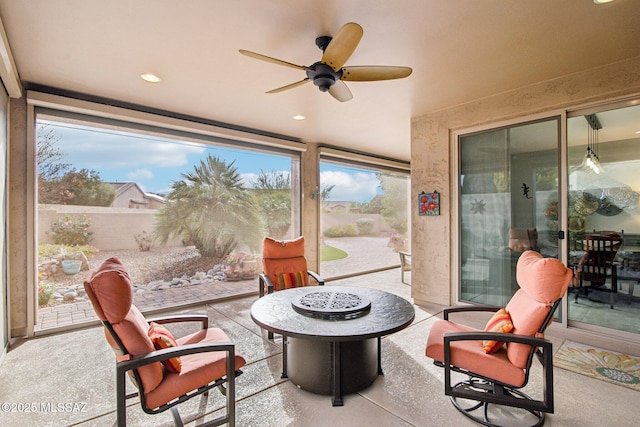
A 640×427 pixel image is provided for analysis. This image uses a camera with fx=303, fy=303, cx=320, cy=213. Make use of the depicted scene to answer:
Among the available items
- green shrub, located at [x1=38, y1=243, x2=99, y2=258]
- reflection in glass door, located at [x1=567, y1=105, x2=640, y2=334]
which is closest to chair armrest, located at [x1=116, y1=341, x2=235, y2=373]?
green shrub, located at [x1=38, y1=243, x2=99, y2=258]

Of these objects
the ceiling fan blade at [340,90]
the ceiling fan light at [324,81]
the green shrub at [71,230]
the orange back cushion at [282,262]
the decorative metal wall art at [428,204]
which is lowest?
the orange back cushion at [282,262]

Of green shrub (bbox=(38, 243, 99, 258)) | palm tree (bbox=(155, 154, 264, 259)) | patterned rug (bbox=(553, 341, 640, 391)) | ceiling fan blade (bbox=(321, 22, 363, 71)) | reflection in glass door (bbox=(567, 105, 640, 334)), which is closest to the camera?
ceiling fan blade (bbox=(321, 22, 363, 71))

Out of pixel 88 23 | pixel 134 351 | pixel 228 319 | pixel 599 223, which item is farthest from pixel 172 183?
pixel 599 223

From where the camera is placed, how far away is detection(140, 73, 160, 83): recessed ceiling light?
292 cm

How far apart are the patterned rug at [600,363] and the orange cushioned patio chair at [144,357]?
276 centimetres

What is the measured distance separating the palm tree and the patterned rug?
4.12m

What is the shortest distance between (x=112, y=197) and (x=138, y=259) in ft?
2.90

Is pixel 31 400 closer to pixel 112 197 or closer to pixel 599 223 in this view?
pixel 112 197

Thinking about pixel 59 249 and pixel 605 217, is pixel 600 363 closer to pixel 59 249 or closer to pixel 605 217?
pixel 605 217

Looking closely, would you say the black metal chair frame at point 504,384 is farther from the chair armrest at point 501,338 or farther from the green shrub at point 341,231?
the green shrub at point 341,231

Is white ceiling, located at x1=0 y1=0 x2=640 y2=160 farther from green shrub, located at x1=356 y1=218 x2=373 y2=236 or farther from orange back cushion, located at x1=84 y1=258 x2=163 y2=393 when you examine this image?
green shrub, located at x1=356 y1=218 x2=373 y2=236

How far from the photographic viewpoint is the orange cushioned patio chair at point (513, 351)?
5.48 feet

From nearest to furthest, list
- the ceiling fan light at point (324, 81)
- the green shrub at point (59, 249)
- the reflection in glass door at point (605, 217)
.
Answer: the ceiling fan light at point (324, 81), the reflection in glass door at point (605, 217), the green shrub at point (59, 249)

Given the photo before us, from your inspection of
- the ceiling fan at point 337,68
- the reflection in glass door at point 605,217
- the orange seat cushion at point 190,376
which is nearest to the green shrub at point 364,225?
the reflection in glass door at point 605,217
